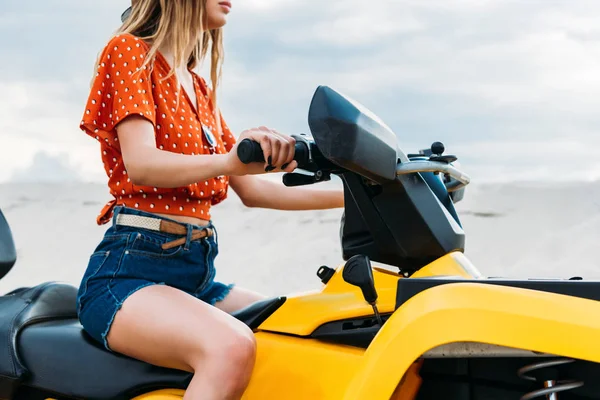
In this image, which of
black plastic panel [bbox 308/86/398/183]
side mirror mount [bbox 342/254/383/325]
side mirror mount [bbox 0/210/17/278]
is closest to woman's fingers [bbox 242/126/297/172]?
black plastic panel [bbox 308/86/398/183]

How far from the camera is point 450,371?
1.45m

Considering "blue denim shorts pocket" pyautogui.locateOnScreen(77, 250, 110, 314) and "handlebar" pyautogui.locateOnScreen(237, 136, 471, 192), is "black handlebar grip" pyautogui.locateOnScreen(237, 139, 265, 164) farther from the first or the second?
"blue denim shorts pocket" pyautogui.locateOnScreen(77, 250, 110, 314)

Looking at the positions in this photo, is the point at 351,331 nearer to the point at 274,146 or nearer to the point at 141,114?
the point at 274,146

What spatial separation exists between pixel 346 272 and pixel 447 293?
0.79 ft

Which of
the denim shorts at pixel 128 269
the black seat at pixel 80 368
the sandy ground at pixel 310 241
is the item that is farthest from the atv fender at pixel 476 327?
the sandy ground at pixel 310 241

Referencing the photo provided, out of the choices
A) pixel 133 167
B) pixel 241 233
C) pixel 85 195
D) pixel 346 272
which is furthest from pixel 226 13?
pixel 85 195

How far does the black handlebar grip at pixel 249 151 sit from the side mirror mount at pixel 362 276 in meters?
0.28

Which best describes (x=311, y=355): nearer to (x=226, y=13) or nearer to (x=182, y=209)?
(x=182, y=209)

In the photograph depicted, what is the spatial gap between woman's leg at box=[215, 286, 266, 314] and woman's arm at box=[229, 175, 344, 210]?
31 cm

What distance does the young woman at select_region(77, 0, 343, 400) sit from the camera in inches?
62.5

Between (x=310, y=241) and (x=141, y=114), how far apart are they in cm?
709

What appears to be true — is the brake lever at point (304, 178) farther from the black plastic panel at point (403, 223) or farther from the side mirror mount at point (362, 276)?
the side mirror mount at point (362, 276)

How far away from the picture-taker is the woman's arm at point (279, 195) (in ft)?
7.04

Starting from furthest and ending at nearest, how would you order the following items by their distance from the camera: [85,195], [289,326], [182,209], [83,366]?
[85,195] < [182,209] < [83,366] < [289,326]
